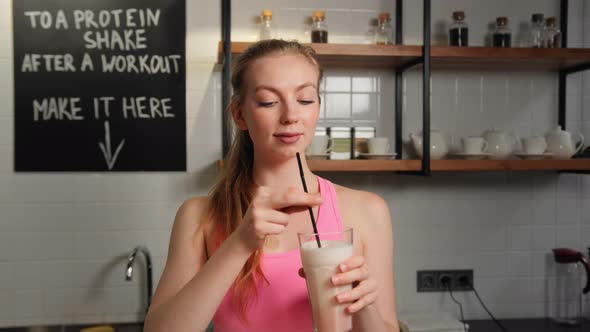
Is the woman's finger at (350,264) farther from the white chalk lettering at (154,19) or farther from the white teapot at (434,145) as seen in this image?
the white chalk lettering at (154,19)

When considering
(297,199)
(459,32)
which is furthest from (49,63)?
(297,199)

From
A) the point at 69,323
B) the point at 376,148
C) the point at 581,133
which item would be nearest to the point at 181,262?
the point at 376,148

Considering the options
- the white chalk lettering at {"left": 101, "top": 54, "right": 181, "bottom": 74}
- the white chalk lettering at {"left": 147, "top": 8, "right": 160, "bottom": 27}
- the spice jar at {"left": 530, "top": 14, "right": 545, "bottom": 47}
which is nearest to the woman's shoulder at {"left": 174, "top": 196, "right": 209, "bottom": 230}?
the white chalk lettering at {"left": 101, "top": 54, "right": 181, "bottom": 74}

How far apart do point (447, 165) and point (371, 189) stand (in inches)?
16.0

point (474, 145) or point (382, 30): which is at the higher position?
point (382, 30)

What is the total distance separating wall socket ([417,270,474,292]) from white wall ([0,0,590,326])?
0.11ft

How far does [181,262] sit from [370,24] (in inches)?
65.3

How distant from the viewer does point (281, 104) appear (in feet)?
4.31

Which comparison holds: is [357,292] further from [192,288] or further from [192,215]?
[192,215]

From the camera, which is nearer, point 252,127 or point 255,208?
point 255,208

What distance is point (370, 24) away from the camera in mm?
2668

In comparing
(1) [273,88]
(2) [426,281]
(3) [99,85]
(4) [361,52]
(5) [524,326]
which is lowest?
(5) [524,326]

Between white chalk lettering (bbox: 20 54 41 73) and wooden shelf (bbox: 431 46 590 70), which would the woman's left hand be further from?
white chalk lettering (bbox: 20 54 41 73)

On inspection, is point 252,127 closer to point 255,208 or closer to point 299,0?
point 255,208
